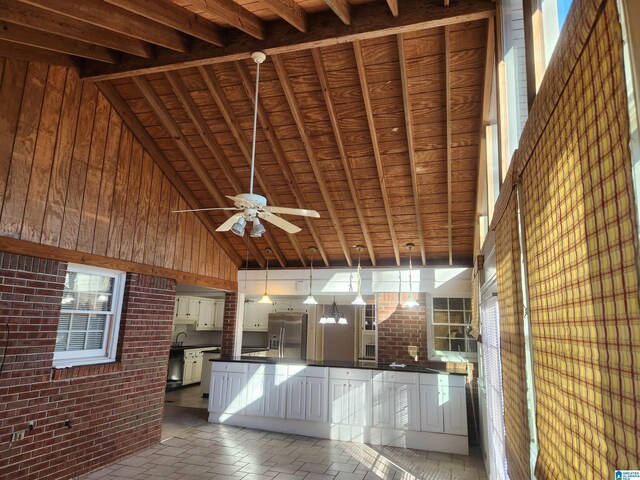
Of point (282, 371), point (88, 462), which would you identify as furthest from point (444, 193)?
point (88, 462)

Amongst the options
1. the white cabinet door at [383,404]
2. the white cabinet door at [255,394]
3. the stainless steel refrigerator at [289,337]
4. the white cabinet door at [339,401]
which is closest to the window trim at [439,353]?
the white cabinet door at [383,404]

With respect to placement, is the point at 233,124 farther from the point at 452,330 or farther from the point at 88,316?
the point at 452,330

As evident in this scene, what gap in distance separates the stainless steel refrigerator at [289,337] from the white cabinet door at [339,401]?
4.27 metres

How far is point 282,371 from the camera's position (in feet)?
21.0

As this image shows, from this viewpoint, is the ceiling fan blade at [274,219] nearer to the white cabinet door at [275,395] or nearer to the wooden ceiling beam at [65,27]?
the wooden ceiling beam at [65,27]

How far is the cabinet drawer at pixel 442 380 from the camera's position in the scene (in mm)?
5617

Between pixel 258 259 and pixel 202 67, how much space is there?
404 centimetres

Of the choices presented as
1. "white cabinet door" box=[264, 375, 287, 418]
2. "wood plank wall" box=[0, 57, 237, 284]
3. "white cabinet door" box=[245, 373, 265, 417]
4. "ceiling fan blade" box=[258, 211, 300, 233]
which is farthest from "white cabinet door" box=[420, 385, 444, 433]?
"wood plank wall" box=[0, 57, 237, 284]

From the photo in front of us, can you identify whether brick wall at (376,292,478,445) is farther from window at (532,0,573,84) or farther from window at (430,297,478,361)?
window at (532,0,573,84)

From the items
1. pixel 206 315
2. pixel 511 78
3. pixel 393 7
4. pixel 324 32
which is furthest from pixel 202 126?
pixel 206 315

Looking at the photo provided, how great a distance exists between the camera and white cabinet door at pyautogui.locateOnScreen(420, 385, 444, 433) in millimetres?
5562

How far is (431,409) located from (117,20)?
5.74 m

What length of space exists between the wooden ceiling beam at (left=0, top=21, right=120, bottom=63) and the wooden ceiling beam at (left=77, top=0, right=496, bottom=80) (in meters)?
0.15

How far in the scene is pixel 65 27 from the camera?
143 inches
